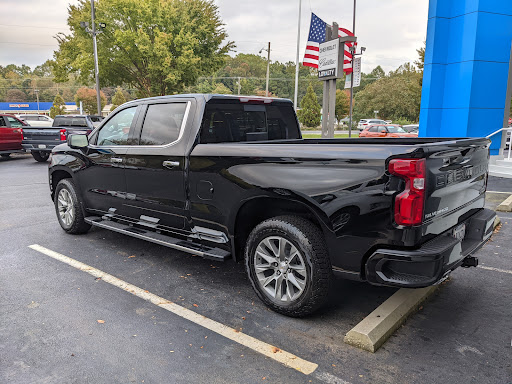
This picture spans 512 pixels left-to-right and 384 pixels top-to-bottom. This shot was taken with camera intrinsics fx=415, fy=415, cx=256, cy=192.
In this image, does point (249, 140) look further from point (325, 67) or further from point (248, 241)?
point (325, 67)

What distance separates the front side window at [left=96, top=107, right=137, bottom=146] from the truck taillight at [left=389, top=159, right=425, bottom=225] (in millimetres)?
3403

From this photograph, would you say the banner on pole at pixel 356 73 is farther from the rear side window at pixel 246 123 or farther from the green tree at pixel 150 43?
the rear side window at pixel 246 123

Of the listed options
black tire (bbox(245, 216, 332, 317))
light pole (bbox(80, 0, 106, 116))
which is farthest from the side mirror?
light pole (bbox(80, 0, 106, 116))

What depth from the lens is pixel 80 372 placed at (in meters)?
2.84

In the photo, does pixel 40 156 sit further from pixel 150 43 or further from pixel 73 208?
Result: pixel 150 43

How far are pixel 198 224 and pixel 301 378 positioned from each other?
1956mm

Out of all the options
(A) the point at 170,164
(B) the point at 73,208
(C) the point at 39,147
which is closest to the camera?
(A) the point at 170,164

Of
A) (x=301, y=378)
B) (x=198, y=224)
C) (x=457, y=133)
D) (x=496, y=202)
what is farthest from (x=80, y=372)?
(x=457, y=133)

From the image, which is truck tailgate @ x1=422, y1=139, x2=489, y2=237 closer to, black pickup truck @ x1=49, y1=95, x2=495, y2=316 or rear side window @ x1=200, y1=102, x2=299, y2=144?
black pickup truck @ x1=49, y1=95, x2=495, y2=316

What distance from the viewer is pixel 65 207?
6188 millimetres

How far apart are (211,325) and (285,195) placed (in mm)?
1258

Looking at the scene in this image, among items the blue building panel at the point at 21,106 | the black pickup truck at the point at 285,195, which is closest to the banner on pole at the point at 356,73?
the black pickup truck at the point at 285,195

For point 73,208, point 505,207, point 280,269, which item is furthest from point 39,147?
point 505,207

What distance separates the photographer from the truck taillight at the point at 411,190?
2.83m
